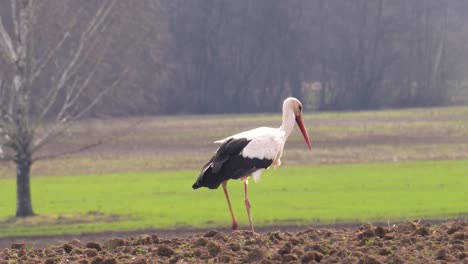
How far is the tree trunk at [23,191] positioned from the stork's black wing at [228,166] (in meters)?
15.8

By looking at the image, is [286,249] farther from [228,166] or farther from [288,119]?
[288,119]

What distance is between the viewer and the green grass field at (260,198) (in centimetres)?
2627

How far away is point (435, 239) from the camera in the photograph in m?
10.3

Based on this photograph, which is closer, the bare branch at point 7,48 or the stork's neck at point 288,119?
the stork's neck at point 288,119

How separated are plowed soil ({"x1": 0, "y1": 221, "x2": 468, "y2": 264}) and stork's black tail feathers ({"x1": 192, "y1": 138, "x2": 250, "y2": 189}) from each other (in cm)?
166

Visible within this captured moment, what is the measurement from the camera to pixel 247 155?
13453 mm

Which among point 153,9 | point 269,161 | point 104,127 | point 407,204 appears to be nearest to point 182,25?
Answer: point 104,127

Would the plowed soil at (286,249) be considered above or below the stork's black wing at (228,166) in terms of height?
below

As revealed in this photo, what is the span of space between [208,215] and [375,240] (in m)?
17.1

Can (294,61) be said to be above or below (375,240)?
above

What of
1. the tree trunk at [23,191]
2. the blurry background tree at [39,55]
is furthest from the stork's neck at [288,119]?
the tree trunk at [23,191]

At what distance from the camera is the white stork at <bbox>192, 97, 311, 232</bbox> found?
1332 cm

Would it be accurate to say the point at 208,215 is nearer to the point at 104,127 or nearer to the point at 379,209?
the point at 379,209

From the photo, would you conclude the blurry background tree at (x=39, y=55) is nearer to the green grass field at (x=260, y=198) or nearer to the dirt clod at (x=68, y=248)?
the green grass field at (x=260, y=198)
